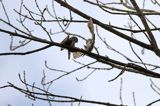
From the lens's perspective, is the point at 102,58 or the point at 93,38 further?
the point at 102,58

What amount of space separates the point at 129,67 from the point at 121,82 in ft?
2.67

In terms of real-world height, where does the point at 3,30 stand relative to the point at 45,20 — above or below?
below

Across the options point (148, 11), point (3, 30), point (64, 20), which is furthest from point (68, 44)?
point (148, 11)

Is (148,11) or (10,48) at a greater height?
(148,11)

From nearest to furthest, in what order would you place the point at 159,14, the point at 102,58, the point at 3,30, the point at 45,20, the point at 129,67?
the point at 3,30, the point at 102,58, the point at 129,67, the point at 159,14, the point at 45,20

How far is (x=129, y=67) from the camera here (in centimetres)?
259

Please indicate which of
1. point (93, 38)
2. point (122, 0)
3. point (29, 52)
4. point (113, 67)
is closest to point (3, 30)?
point (29, 52)

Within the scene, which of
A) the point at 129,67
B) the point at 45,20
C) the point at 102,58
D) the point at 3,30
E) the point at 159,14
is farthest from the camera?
the point at 45,20

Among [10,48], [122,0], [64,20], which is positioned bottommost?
[10,48]

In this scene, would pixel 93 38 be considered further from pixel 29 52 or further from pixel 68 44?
pixel 29 52

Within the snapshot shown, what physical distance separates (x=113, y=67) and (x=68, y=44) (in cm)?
63

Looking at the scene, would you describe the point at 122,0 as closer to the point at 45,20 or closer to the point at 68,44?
the point at 45,20

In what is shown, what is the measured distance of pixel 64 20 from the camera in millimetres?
3168

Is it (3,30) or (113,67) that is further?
(113,67)
